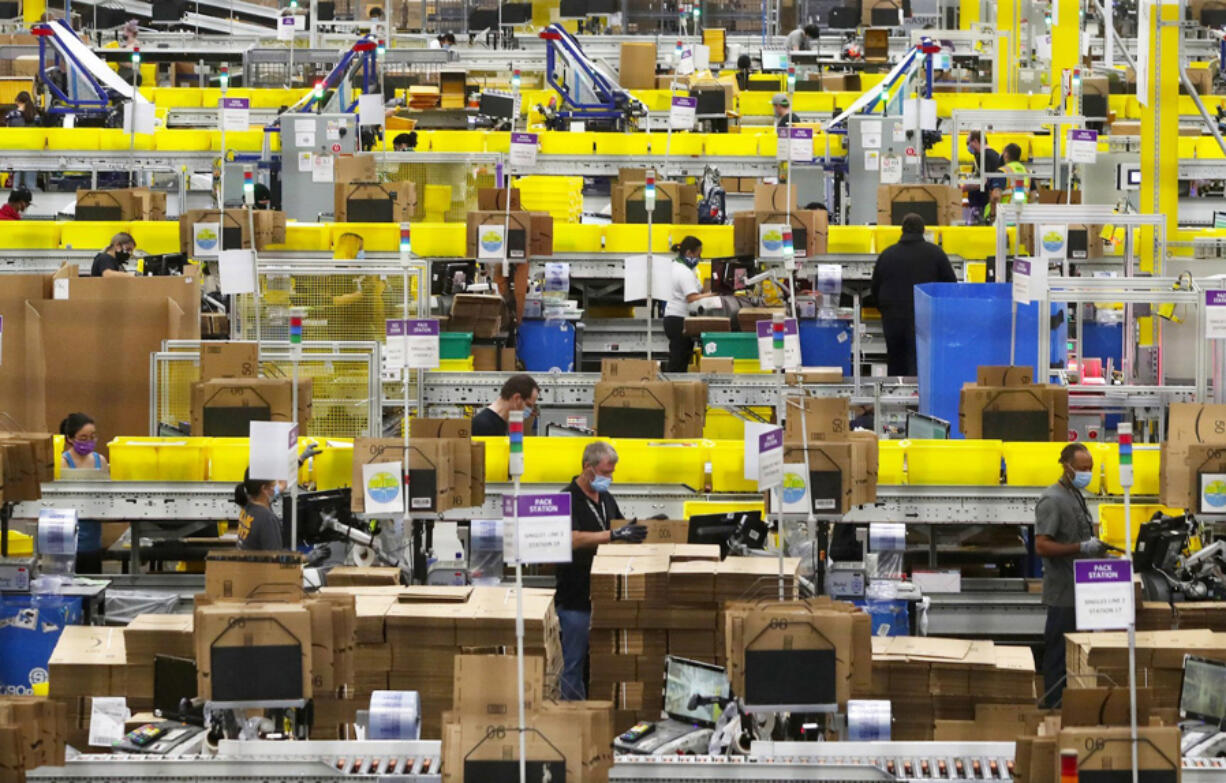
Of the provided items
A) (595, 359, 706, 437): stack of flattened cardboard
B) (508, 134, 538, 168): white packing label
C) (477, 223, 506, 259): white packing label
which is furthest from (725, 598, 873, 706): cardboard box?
(508, 134, 538, 168): white packing label

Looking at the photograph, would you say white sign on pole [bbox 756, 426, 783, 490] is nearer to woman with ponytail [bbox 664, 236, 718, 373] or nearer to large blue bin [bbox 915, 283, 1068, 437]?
large blue bin [bbox 915, 283, 1068, 437]

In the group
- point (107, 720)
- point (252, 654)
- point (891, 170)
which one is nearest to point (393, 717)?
point (252, 654)

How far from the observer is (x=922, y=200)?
1719 centimetres

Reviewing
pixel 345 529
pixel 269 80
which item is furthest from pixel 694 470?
pixel 269 80

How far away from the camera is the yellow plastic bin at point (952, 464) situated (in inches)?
421

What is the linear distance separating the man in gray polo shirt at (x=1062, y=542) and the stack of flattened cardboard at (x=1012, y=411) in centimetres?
172

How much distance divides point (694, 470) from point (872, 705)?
353cm

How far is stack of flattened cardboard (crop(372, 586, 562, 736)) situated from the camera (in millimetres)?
8250

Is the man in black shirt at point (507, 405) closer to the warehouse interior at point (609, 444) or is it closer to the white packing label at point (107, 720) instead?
the warehouse interior at point (609, 444)

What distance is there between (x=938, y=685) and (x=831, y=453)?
4.91 ft

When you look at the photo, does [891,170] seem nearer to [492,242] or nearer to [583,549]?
[492,242]

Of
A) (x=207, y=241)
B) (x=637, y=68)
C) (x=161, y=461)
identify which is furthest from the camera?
(x=637, y=68)

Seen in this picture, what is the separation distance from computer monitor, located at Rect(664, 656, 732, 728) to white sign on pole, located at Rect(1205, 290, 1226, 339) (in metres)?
4.53

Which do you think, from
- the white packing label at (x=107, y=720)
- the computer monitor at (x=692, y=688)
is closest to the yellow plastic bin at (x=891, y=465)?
the computer monitor at (x=692, y=688)
